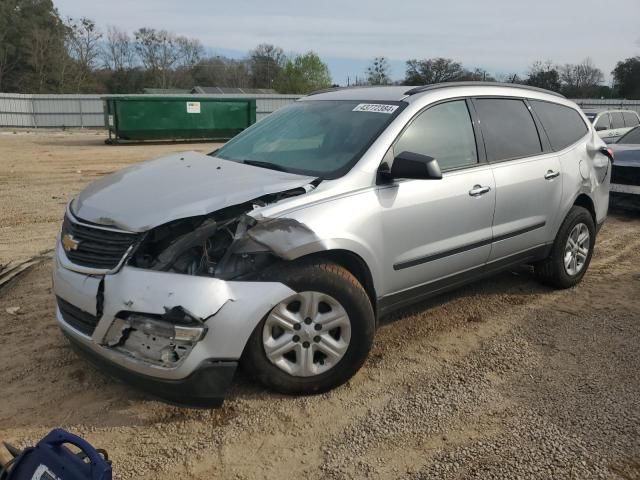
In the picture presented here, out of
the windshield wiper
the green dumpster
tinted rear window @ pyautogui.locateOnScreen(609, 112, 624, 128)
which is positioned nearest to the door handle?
the windshield wiper

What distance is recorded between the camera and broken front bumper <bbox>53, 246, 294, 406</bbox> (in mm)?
2752

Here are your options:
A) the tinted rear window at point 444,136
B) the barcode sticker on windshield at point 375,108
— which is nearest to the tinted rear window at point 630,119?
the tinted rear window at point 444,136

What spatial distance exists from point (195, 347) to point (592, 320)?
3311 mm

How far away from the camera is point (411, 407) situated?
10.5 ft

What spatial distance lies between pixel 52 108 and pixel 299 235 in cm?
3569

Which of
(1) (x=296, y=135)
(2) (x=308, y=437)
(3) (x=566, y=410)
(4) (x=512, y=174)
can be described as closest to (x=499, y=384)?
(3) (x=566, y=410)

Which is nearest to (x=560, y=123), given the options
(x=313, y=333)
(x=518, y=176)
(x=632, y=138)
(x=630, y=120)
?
(x=518, y=176)

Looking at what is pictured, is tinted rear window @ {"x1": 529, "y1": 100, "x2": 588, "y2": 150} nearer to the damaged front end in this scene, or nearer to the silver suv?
the silver suv

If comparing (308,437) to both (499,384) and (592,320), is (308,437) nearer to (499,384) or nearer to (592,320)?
(499,384)

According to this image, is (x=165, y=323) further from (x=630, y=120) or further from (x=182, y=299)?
(x=630, y=120)

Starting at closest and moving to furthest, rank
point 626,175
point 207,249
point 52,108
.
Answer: point 207,249
point 626,175
point 52,108

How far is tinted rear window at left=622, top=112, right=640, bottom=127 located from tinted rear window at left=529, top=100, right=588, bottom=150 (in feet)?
37.9

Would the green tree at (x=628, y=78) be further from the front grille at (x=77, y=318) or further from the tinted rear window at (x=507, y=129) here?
the front grille at (x=77, y=318)

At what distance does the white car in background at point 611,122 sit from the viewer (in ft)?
45.2
